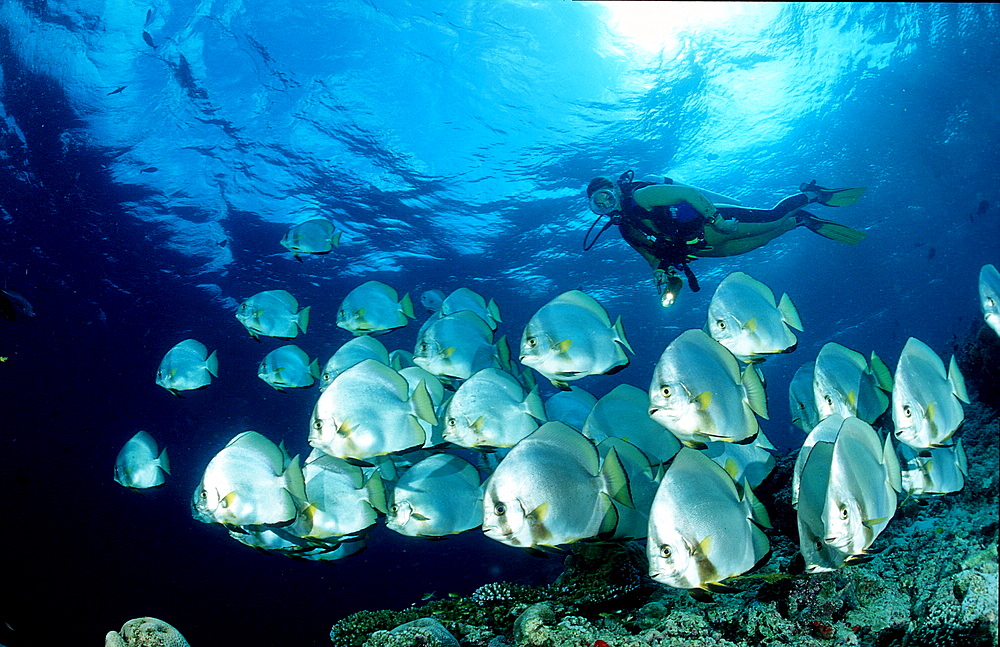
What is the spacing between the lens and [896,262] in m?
30.0

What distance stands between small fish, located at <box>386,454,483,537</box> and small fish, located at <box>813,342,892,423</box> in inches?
107

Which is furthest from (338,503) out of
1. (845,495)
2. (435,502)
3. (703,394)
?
(845,495)

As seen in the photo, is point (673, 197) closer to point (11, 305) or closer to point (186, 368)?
point (186, 368)

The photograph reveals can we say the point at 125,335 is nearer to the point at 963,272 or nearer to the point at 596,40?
the point at 596,40

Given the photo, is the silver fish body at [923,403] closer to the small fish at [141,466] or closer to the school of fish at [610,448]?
the school of fish at [610,448]

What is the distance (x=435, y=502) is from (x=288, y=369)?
3.71 meters

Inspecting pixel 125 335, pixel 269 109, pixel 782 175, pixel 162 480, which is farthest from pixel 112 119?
pixel 782 175

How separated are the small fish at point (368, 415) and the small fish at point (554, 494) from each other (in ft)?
3.09

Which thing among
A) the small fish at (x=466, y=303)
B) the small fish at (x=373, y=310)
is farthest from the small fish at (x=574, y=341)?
the small fish at (x=373, y=310)

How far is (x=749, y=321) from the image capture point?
3.48 meters

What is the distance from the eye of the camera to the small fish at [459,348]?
4.48 metres

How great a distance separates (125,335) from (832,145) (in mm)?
29330

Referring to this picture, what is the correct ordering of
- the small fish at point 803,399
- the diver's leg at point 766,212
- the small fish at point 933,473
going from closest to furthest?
1. the small fish at point 933,473
2. the small fish at point 803,399
3. the diver's leg at point 766,212

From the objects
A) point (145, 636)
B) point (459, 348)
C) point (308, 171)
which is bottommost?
point (145, 636)
